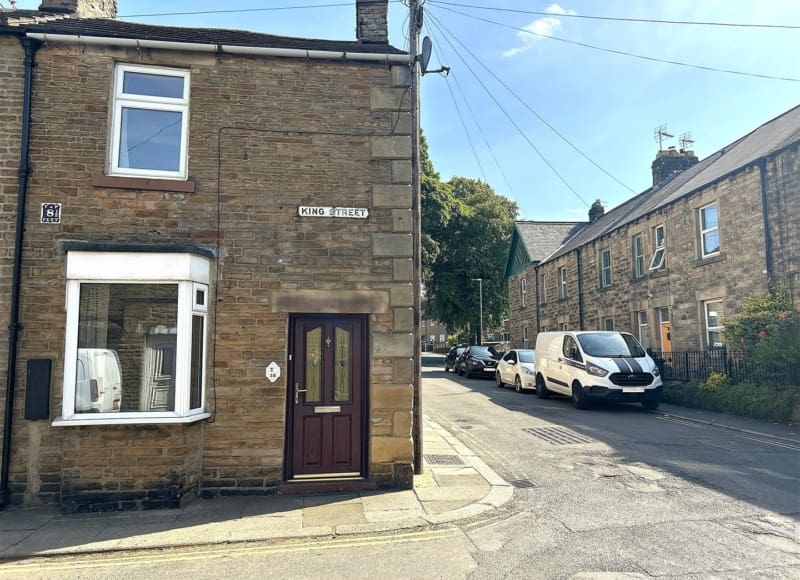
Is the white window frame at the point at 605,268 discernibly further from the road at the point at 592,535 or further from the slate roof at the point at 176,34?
the slate roof at the point at 176,34

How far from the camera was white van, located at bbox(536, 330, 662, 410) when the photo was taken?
12.3 meters

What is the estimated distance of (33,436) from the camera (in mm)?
6168

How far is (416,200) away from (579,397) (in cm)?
785

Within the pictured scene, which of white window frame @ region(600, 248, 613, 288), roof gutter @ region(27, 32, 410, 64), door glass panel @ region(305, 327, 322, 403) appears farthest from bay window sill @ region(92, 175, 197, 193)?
white window frame @ region(600, 248, 613, 288)

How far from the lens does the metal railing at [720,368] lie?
11.2m

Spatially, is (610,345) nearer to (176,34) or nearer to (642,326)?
(642,326)

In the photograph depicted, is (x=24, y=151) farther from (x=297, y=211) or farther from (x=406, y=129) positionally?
(x=406, y=129)

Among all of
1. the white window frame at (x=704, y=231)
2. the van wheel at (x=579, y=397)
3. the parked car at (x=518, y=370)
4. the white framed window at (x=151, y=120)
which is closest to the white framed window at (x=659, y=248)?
the white window frame at (x=704, y=231)

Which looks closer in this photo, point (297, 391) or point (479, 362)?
point (297, 391)

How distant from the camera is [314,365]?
22.5 ft

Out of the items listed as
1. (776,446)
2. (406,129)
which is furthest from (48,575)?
(776,446)

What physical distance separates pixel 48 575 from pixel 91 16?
28.3 ft

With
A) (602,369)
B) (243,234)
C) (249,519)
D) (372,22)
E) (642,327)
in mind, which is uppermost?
(372,22)

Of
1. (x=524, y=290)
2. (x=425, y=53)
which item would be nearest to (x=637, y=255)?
(x=524, y=290)
